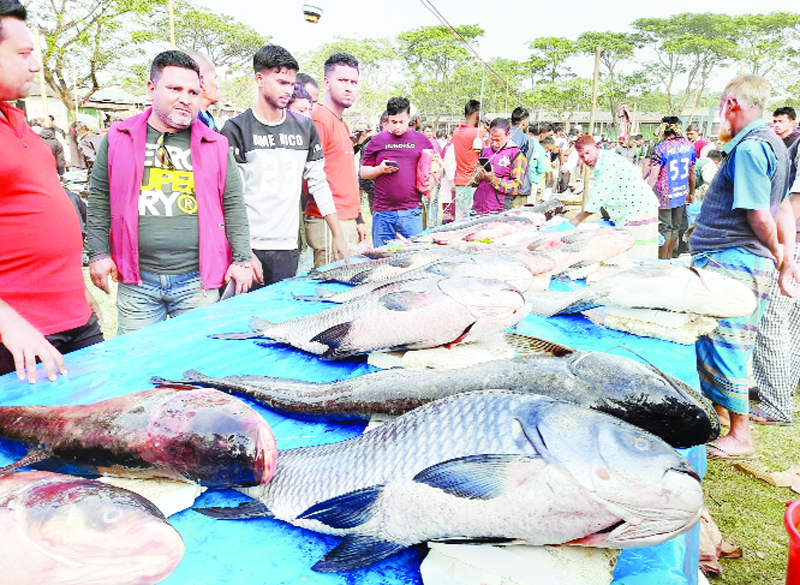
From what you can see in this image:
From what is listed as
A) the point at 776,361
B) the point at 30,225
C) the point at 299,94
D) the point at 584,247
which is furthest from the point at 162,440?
the point at 299,94

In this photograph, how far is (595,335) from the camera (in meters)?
2.60

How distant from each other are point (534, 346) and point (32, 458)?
1.57 meters

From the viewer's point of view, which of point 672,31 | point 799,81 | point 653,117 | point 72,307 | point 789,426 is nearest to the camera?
point 72,307

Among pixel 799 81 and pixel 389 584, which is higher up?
pixel 799 81

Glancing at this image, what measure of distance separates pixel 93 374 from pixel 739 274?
3.60 metres

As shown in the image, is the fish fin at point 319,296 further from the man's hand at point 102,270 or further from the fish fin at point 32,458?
the fish fin at point 32,458

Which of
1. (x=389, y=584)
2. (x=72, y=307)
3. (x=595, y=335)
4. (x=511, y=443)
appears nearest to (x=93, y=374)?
(x=72, y=307)

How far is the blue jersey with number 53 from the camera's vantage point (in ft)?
24.4

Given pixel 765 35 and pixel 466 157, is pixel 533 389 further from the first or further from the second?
pixel 765 35

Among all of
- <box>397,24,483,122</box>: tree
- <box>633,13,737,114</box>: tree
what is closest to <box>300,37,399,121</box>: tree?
<box>397,24,483,122</box>: tree

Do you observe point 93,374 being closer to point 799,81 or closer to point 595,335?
point 595,335

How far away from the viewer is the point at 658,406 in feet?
4.33

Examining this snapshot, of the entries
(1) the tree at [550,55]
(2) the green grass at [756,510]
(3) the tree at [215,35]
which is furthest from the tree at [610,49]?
(2) the green grass at [756,510]

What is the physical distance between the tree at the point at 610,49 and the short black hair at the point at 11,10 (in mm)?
47702
